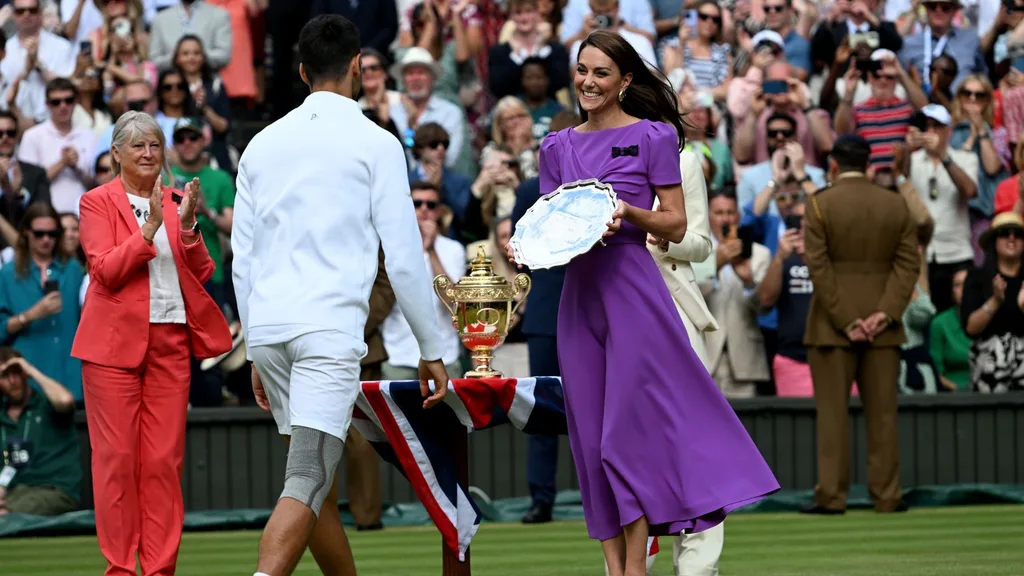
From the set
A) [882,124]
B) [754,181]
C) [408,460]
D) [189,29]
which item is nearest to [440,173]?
[754,181]

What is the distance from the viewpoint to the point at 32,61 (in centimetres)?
1549

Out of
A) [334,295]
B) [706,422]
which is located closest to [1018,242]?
[706,422]

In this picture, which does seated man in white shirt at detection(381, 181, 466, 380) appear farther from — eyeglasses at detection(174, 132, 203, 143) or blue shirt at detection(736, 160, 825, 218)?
blue shirt at detection(736, 160, 825, 218)

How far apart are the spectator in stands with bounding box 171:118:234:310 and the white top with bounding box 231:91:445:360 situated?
6.82 m

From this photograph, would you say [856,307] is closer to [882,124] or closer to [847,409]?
[847,409]

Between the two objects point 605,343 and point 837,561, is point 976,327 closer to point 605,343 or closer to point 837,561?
point 837,561

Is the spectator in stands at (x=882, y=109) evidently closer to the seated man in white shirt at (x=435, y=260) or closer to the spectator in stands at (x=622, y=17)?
the spectator in stands at (x=622, y=17)

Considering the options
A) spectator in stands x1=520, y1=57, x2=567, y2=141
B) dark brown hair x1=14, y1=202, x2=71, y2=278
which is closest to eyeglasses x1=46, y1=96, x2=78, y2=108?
dark brown hair x1=14, y1=202, x2=71, y2=278

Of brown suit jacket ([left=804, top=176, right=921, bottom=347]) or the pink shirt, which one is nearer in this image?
brown suit jacket ([left=804, top=176, right=921, bottom=347])

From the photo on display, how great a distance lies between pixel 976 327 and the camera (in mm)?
13023

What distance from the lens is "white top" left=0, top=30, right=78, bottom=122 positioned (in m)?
15.6

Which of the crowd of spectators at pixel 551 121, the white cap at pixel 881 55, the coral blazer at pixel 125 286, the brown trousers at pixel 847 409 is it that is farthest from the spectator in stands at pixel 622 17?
the coral blazer at pixel 125 286

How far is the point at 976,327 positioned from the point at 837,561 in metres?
4.23

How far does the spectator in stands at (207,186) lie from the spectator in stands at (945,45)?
6751mm
